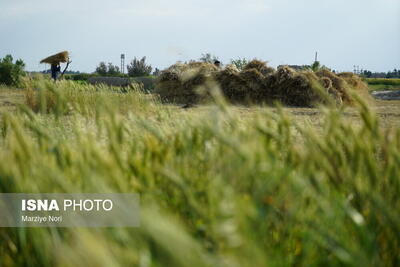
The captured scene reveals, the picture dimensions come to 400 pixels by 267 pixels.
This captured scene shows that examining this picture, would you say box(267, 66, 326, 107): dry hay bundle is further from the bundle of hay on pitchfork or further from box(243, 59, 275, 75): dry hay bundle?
the bundle of hay on pitchfork

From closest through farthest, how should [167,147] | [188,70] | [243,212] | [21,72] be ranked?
[243,212], [167,147], [188,70], [21,72]

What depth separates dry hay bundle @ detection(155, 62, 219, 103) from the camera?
11898 millimetres

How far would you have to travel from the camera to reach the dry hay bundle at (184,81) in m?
11.9

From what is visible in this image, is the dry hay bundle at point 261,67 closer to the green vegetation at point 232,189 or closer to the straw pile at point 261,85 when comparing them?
the straw pile at point 261,85

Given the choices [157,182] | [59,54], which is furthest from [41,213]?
[59,54]

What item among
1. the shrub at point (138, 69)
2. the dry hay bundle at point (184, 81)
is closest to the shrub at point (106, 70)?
the shrub at point (138, 69)

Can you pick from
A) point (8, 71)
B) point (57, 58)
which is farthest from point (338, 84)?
point (8, 71)

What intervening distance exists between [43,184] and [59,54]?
58.0 feet

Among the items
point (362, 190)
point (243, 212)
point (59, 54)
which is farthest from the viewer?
point (59, 54)

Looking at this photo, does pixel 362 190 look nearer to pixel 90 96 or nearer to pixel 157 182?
pixel 157 182

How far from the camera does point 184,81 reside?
1170 cm

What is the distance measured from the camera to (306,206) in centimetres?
141

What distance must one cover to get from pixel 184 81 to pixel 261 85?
1947mm

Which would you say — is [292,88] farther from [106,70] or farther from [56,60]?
[106,70]
